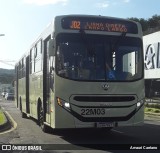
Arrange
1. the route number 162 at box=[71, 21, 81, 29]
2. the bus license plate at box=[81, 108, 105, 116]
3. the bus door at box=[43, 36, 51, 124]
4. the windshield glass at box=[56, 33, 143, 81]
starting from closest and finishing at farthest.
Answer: the bus license plate at box=[81, 108, 105, 116], the windshield glass at box=[56, 33, 143, 81], the route number 162 at box=[71, 21, 81, 29], the bus door at box=[43, 36, 51, 124]

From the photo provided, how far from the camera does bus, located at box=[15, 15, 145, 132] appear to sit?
12742mm

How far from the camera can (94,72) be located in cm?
1293

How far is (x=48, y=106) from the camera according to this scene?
14172 mm

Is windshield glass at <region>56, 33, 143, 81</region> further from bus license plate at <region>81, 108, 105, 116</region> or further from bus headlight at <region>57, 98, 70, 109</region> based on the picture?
bus license plate at <region>81, 108, 105, 116</region>

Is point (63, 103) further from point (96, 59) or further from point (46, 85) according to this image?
point (46, 85)

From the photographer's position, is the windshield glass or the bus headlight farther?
the windshield glass

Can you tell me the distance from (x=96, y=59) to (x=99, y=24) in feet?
3.82

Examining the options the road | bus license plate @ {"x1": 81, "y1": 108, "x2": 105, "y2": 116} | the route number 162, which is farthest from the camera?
the road

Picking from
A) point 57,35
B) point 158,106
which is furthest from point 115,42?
point 158,106

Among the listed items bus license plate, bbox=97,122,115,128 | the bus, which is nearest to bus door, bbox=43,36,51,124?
the bus

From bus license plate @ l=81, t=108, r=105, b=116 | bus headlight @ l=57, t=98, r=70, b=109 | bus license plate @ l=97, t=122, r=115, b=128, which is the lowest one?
bus license plate @ l=97, t=122, r=115, b=128

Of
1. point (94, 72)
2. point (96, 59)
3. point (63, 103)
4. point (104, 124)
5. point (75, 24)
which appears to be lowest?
point (104, 124)

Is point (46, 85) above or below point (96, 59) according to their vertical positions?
below

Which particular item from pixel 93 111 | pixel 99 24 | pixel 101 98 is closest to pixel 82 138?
pixel 93 111
